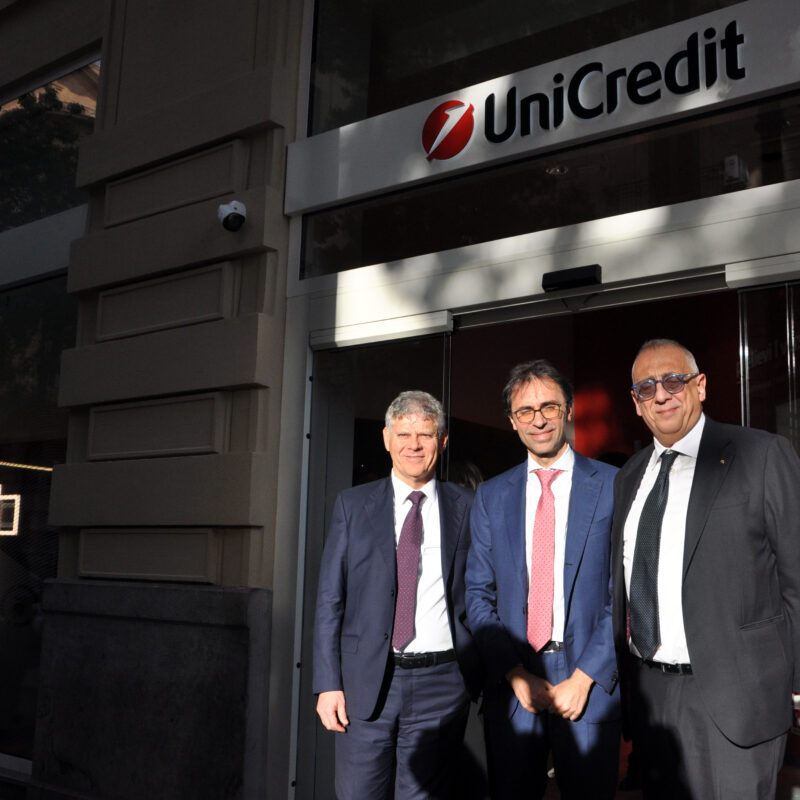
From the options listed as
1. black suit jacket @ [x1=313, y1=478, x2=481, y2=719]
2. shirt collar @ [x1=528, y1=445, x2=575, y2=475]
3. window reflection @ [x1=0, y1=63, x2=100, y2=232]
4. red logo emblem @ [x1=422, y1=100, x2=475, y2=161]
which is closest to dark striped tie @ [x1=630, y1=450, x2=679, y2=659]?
shirt collar @ [x1=528, y1=445, x2=575, y2=475]

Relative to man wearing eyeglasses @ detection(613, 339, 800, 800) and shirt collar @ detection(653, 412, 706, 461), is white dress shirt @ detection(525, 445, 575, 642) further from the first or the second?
shirt collar @ detection(653, 412, 706, 461)

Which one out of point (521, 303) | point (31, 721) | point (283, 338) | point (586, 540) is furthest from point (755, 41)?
point (31, 721)

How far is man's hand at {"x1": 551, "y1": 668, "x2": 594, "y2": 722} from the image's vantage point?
3.13m

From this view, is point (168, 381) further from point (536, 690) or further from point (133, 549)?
point (536, 690)

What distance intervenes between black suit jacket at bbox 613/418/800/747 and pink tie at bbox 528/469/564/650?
19.7 inches

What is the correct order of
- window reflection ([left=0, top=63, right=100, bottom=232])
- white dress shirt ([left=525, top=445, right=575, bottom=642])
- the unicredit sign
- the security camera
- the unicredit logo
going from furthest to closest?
window reflection ([left=0, top=63, right=100, bottom=232]) → the security camera → the unicredit logo → the unicredit sign → white dress shirt ([left=525, top=445, right=575, bottom=642])

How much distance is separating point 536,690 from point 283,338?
340cm

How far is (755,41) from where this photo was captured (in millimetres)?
4426

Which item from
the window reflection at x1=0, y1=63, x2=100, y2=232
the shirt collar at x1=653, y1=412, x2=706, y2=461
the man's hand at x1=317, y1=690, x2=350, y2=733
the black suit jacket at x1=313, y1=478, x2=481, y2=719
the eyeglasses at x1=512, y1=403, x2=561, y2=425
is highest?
the window reflection at x1=0, y1=63, x2=100, y2=232

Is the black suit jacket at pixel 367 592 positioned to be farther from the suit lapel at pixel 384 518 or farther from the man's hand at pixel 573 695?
the man's hand at pixel 573 695

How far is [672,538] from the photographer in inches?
125

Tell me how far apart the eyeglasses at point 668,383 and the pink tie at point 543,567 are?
1.54 ft

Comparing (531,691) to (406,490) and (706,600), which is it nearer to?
(706,600)

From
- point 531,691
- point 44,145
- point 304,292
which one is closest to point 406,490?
point 531,691
